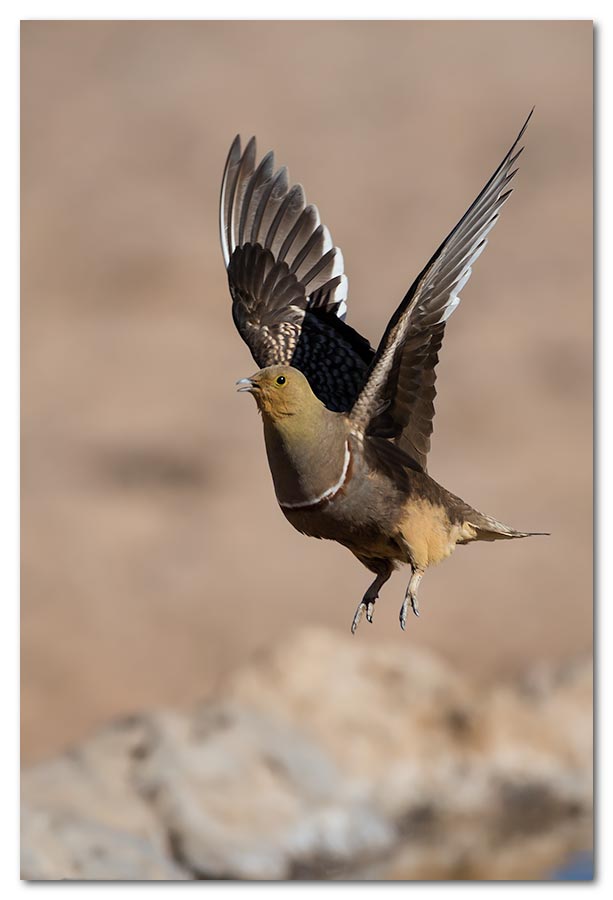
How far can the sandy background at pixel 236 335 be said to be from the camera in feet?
24.3

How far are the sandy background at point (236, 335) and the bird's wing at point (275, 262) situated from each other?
4.55m

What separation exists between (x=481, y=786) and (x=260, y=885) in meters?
2.44

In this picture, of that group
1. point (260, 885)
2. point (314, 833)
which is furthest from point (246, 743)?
point (260, 885)

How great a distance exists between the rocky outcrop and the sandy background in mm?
221

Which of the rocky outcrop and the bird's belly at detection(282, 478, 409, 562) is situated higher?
the bird's belly at detection(282, 478, 409, 562)

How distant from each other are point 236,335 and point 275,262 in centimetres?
593

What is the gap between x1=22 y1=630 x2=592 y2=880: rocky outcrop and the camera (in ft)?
19.5

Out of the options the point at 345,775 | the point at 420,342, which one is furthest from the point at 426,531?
the point at 345,775

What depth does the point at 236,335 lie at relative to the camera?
872cm

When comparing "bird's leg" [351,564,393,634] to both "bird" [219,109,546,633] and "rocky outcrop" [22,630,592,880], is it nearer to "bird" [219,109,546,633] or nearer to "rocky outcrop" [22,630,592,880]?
"bird" [219,109,546,633]

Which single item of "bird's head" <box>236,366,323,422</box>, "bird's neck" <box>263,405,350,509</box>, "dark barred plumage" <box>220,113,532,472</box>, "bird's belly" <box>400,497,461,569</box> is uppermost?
"dark barred plumage" <box>220,113,532,472</box>

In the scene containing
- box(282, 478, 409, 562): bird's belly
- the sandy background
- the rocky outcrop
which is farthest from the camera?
the sandy background

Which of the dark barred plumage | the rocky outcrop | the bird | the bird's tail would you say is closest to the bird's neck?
the bird

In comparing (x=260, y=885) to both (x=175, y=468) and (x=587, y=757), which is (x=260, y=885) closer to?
(x=587, y=757)
